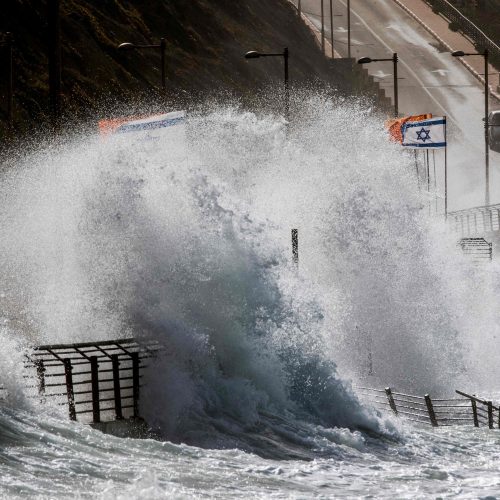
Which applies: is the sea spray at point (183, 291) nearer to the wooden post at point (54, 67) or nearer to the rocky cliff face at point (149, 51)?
the wooden post at point (54, 67)

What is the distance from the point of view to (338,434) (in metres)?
16.9

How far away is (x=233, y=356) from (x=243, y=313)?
0.83 metres

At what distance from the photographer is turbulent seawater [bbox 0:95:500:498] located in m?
14.1

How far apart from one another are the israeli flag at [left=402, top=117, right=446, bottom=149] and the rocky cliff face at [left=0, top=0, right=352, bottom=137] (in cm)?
1635

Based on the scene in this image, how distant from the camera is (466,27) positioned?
97250 millimetres

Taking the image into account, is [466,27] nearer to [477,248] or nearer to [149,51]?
[149,51]

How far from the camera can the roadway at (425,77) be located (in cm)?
7250

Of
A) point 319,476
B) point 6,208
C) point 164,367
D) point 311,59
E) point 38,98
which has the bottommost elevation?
point 319,476

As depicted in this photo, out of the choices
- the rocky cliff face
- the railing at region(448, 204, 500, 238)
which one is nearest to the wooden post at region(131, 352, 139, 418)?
the railing at region(448, 204, 500, 238)

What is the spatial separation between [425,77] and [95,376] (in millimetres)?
76341

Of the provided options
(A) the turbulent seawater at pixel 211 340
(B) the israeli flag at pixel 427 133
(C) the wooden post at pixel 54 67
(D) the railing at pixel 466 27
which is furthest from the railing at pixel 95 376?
(D) the railing at pixel 466 27

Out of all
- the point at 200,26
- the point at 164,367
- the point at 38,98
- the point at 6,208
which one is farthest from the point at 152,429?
the point at 200,26

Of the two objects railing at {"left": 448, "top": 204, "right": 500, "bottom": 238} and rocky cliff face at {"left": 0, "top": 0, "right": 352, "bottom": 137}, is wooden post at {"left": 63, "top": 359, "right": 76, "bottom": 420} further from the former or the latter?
rocky cliff face at {"left": 0, "top": 0, "right": 352, "bottom": 137}

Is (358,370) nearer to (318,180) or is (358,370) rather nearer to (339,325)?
(339,325)
